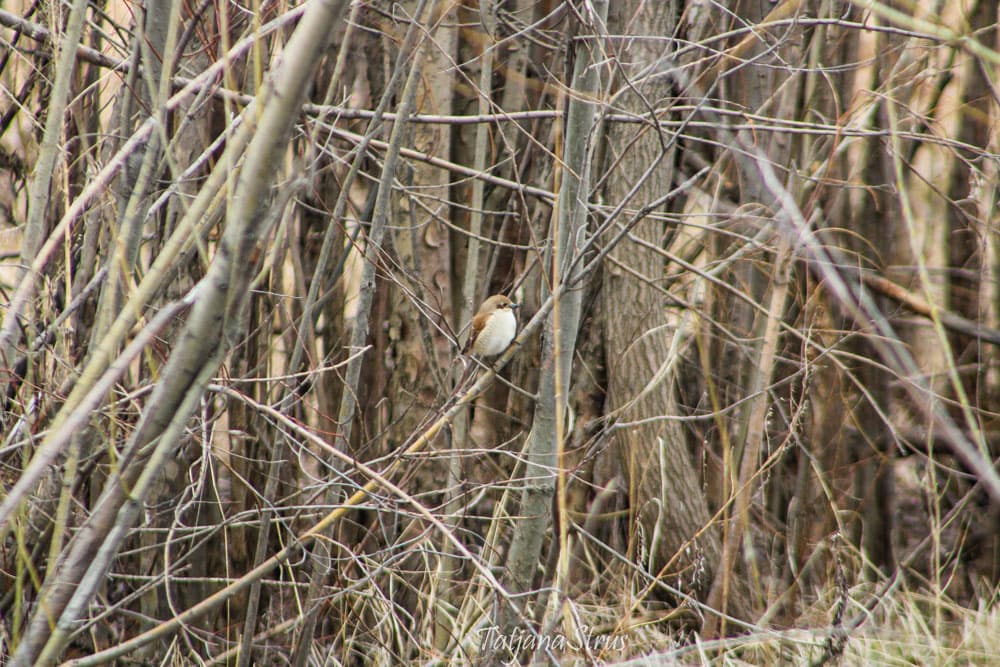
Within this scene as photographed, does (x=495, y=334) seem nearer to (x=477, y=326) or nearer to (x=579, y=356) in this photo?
(x=477, y=326)

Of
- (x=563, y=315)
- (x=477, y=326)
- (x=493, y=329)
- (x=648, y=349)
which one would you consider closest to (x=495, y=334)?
(x=493, y=329)

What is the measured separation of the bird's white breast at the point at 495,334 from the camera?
407 centimetres

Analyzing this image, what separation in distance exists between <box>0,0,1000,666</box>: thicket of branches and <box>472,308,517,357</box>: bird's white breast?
139 millimetres

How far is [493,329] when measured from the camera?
407 centimetres

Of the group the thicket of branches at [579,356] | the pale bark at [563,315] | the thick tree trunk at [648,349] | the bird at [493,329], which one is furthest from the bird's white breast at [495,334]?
the pale bark at [563,315]

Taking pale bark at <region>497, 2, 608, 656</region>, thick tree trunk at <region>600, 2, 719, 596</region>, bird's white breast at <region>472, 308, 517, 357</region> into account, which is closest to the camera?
pale bark at <region>497, 2, 608, 656</region>

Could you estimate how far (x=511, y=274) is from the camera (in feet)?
15.6

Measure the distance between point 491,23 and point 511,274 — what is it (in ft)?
4.45

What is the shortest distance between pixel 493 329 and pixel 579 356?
2.09 ft

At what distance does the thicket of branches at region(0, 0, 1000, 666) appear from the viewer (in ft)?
9.69

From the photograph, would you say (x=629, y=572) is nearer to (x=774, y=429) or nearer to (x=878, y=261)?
(x=774, y=429)

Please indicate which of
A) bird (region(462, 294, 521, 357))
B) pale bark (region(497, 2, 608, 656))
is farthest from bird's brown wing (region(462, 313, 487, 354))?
pale bark (region(497, 2, 608, 656))

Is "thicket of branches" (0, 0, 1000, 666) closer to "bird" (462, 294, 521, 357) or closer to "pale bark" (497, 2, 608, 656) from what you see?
"pale bark" (497, 2, 608, 656)

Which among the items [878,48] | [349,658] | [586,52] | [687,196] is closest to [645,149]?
[687,196]
